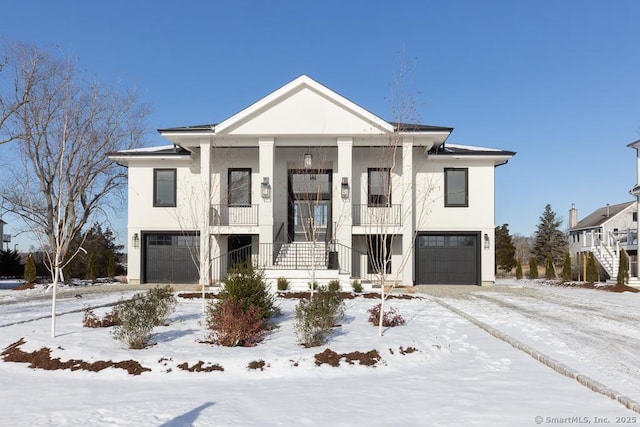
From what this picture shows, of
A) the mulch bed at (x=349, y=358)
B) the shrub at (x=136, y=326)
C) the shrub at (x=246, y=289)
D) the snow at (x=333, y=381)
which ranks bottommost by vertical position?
the snow at (x=333, y=381)

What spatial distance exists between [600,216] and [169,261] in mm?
39456

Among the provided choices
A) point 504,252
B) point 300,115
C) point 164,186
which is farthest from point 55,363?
point 504,252

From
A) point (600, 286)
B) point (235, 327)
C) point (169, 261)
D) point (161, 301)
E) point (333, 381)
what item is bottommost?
point (600, 286)

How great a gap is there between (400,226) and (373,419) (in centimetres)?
1412

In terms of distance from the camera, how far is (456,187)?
20.2 meters

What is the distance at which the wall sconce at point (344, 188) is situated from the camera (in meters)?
18.4

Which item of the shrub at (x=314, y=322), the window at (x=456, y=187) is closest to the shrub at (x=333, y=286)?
the shrub at (x=314, y=322)

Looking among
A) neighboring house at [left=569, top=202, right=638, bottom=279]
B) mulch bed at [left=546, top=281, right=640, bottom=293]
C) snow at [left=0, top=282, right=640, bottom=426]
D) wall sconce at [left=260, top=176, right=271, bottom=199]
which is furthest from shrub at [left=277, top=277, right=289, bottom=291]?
neighboring house at [left=569, top=202, right=638, bottom=279]

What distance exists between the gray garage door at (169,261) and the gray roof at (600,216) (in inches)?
1394

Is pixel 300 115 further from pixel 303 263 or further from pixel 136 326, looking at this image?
pixel 136 326

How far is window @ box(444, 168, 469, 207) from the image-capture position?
2019cm

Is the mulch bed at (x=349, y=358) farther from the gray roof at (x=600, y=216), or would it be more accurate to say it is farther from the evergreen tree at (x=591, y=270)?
the gray roof at (x=600, y=216)

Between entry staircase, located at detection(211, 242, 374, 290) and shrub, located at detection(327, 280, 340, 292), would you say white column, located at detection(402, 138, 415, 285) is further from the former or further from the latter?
shrub, located at detection(327, 280, 340, 292)

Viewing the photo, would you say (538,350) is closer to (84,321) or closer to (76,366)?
(76,366)
